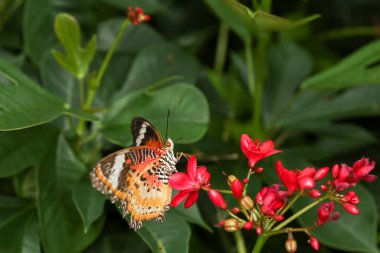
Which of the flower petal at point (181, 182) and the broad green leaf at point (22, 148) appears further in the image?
the broad green leaf at point (22, 148)

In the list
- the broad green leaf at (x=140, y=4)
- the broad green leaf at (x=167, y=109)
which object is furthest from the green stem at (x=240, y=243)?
the broad green leaf at (x=140, y=4)

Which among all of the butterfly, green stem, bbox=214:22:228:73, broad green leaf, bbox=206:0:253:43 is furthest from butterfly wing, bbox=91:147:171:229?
green stem, bbox=214:22:228:73

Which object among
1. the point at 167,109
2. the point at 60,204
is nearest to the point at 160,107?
the point at 167,109

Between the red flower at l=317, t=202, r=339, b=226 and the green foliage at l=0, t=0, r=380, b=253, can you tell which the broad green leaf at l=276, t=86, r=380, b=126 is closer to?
the green foliage at l=0, t=0, r=380, b=253

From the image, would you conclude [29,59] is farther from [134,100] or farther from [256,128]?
[256,128]

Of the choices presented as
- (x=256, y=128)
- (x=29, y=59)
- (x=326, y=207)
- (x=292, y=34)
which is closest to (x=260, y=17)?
(x=256, y=128)

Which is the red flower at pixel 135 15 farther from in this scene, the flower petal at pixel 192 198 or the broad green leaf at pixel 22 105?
the flower petal at pixel 192 198

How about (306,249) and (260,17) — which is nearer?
(260,17)
